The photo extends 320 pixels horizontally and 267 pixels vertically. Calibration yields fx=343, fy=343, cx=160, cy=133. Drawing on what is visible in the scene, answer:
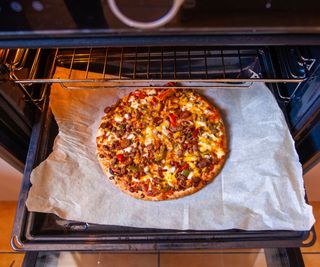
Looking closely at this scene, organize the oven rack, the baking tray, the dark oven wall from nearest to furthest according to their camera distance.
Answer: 1. the dark oven wall
2. the baking tray
3. the oven rack

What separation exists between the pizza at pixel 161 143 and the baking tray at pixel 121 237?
0.12 metres

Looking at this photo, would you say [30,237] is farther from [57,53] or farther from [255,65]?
[255,65]

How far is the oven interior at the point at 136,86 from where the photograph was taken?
3.03ft

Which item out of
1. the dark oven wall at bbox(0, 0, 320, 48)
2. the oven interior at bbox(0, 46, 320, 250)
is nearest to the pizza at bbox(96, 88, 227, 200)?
the oven interior at bbox(0, 46, 320, 250)

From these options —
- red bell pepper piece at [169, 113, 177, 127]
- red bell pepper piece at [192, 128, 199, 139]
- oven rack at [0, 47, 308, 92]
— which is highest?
oven rack at [0, 47, 308, 92]

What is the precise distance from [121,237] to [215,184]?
12.7 inches

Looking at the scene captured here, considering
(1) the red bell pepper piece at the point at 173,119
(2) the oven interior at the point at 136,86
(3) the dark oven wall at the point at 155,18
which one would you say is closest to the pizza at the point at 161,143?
(1) the red bell pepper piece at the point at 173,119

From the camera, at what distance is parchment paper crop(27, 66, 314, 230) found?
0.96 metres

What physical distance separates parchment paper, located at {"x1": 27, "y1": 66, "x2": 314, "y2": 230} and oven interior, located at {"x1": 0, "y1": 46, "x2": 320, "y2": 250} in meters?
0.03

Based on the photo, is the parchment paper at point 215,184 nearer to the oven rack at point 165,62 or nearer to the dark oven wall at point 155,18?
the oven rack at point 165,62

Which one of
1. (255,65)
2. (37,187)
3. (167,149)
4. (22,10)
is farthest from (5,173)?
(255,65)

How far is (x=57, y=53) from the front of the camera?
3.83 feet

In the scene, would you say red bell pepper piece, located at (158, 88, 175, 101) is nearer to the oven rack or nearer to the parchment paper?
the oven rack

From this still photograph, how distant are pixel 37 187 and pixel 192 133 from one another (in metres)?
0.50
